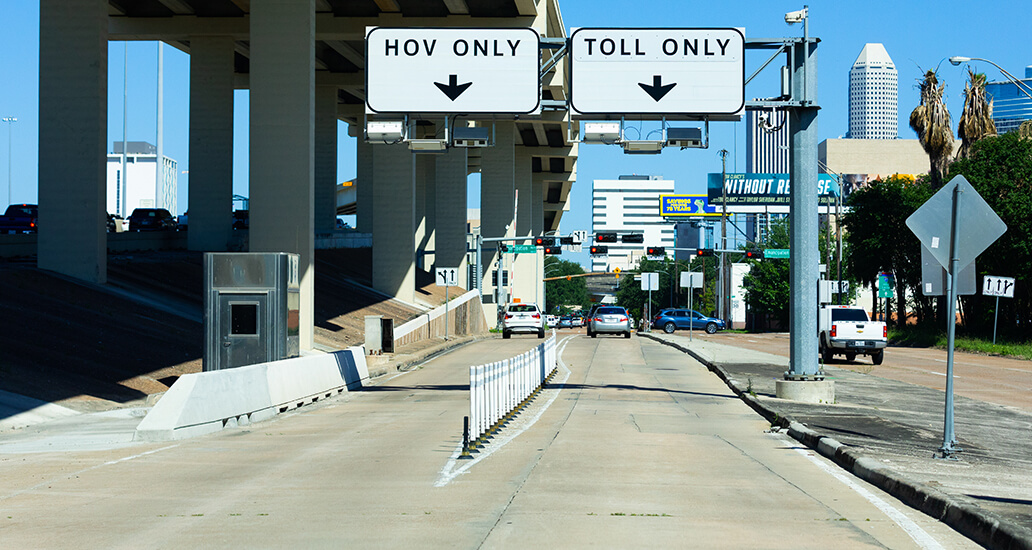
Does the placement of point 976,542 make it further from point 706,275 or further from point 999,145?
point 706,275

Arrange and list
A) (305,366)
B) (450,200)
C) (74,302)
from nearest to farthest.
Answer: (305,366), (74,302), (450,200)

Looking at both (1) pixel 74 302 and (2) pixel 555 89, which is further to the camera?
(2) pixel 555 89

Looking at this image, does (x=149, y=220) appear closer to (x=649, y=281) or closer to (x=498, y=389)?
(x=649, y=281)

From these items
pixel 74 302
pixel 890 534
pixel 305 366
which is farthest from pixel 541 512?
pixel 74 302

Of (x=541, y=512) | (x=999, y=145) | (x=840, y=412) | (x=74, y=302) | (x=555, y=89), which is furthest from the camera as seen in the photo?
(x=555, y=89)

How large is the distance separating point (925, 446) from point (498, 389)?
6125 mm

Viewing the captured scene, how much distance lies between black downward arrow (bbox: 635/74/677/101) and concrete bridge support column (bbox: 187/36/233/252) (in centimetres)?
3078

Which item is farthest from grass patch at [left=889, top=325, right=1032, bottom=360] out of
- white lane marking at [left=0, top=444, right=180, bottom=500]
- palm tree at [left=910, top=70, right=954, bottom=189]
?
white lane marking at [left=0, top=444, right=180, bottom=500]

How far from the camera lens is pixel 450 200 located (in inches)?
2675

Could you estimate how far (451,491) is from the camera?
985 centimetres

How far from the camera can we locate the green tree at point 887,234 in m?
59.0

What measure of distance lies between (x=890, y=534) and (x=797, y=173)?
13.5m

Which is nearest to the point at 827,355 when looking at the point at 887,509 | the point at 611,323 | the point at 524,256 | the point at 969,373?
the point at 969,373

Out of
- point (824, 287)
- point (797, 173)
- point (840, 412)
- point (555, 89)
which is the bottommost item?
point (840, 412)
